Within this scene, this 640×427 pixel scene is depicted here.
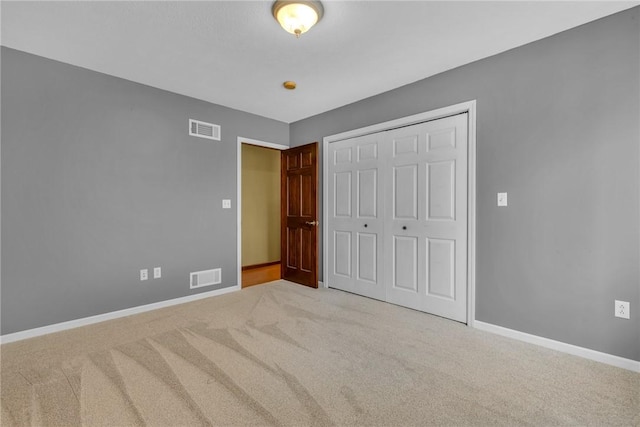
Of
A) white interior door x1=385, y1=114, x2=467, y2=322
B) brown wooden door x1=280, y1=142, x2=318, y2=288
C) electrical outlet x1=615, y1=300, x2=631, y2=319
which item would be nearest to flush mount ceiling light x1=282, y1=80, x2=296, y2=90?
brown wooden door x1=280, y1=142, x2=318, y2=288

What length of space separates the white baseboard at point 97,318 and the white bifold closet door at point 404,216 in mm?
1837

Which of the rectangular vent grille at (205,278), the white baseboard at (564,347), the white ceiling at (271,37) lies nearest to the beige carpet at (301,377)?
the white baseboard at (564,347)

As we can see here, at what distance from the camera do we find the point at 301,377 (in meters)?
2.01

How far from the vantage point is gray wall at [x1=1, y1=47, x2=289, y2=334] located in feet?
8.58

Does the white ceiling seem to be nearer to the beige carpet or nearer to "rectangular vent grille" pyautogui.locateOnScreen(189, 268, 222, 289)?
"rectangular vent grille" pyautogui.locateOnScreen(189, 268, 222, 289)

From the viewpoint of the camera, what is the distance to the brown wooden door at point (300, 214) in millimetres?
4320

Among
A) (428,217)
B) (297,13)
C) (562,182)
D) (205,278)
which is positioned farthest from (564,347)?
(205,278)

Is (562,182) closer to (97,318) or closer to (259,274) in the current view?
(259,274)

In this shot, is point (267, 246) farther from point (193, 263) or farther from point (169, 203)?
point (169, 203)

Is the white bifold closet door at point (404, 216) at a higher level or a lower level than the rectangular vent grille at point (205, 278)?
higher

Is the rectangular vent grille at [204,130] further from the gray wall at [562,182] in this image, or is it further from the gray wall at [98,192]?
the gray wall at [562,182]

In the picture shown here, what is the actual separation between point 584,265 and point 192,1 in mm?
3507

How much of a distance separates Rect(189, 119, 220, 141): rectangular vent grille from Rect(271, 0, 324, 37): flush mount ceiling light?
2.10m

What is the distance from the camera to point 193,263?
3.76 meters
